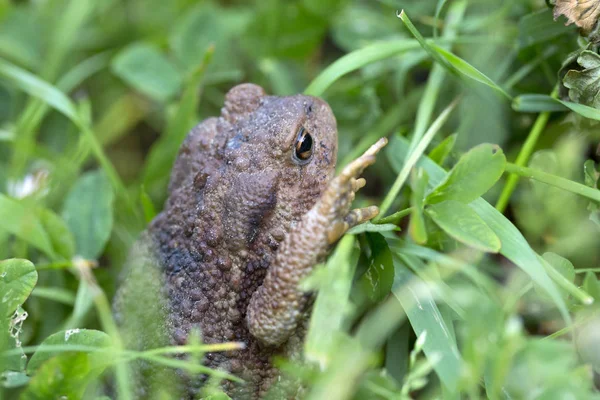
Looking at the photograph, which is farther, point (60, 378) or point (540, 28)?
point (540, 28)

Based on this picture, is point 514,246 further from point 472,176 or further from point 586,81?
point 586,81

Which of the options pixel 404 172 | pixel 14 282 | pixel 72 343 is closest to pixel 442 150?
pixel 404 172

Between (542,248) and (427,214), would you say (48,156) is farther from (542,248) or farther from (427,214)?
(542,248)

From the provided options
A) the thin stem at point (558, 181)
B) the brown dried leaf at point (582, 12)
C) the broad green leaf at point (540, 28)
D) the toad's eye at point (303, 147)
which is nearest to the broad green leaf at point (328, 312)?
the toad's eye at point (303, 147)

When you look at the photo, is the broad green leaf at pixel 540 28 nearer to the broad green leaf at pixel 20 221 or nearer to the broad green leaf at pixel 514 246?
the broad green leaf at pixel 514 246

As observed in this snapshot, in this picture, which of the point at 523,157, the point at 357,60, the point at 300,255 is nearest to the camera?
the point at 300,255

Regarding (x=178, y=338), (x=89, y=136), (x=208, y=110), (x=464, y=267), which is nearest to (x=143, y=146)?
(x=208, y=110)
